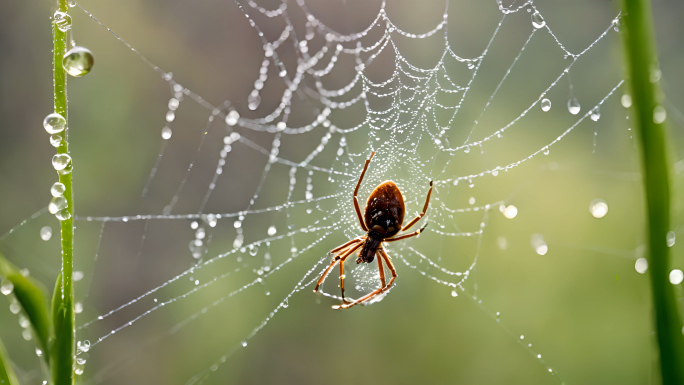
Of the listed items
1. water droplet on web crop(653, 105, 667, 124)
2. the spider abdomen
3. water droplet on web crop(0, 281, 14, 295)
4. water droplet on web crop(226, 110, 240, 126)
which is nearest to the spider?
the spider abdomen

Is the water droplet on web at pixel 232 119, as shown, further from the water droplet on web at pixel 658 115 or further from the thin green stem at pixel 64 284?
the water droplet on web at pixel 658 115

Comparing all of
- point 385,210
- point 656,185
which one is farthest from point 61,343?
point 385,210

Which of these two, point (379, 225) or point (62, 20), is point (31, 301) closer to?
point (62, 20)

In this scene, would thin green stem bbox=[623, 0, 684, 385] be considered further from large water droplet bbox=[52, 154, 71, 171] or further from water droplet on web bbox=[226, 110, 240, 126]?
water droplet on web bbox=[226, 110, 240, 126]

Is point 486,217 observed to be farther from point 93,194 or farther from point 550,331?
point 93,194

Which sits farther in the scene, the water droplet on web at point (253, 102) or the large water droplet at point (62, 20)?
the water droplet on web at point (253, 102)

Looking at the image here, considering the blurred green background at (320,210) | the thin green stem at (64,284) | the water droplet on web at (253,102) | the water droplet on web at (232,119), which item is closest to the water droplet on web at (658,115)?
the thin green stem at (64,284)
